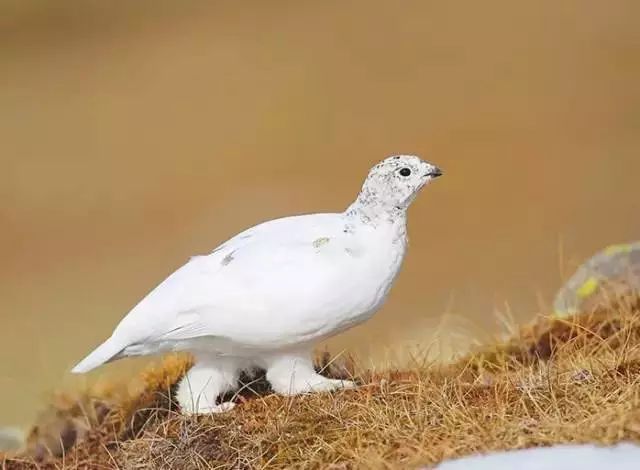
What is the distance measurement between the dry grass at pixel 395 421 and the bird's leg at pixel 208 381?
0.03m

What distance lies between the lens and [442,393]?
1274 mm

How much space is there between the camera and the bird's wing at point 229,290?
127cm

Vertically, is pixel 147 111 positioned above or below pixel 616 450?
above

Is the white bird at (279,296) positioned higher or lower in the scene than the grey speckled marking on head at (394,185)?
lower

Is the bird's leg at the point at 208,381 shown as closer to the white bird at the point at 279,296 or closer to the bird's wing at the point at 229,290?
the white bird at the point at 279,296

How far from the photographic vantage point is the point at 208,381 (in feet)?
4.56

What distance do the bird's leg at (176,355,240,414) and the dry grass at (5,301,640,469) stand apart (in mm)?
29

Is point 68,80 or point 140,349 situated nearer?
point 140,349

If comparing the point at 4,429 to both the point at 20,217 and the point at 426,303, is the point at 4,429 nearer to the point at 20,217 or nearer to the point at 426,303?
the point at 20,217

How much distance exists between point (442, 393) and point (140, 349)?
40 centimetres

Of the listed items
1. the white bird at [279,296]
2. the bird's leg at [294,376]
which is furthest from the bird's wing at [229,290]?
the bird's leg at [294,376]

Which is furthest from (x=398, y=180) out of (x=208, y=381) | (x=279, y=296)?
(x=208, y=381)

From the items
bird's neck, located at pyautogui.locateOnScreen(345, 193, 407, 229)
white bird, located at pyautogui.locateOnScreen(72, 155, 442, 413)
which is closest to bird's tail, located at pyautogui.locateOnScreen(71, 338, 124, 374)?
white bird, located at pyautogui.locateOnScreen(72, 155, 442, 413)

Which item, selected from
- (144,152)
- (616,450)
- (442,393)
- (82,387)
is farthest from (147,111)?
(616,450)
